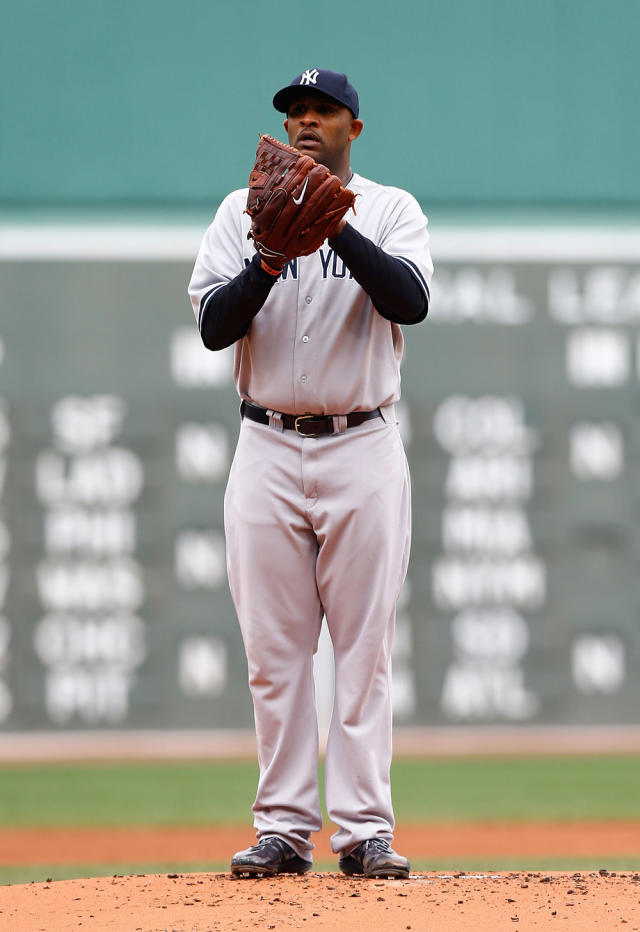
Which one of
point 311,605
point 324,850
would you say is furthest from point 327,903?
point 324,850

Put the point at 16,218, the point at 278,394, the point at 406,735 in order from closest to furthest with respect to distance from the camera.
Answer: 1. the point at 278,394
2. the point at 406,735
3. the point at 16,218

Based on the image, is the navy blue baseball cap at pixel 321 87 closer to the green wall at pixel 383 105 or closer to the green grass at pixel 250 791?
the green grass at pixel 250 791

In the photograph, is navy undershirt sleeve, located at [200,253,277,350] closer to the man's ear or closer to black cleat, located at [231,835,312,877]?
the man's ear

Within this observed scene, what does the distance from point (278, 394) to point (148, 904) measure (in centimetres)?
80

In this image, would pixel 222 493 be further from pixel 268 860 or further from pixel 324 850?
pixel 268 860

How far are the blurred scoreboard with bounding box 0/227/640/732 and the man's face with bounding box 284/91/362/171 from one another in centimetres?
371

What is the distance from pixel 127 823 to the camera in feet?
17.3

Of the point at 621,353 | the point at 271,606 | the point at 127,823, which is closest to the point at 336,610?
the point at 271,606

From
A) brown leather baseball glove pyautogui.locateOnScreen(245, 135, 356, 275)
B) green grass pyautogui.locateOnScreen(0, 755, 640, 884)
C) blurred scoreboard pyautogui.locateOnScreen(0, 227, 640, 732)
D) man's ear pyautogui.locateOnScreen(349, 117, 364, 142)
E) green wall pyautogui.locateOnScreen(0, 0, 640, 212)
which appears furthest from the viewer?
green wall pyautogui.locateOnScreen(0, 0, 640, 212)

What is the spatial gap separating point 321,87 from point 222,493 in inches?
150

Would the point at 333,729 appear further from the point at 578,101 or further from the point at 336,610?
the point at 578,101

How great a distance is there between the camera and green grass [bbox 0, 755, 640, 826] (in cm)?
537

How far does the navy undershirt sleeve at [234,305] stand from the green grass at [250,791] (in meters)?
3.59

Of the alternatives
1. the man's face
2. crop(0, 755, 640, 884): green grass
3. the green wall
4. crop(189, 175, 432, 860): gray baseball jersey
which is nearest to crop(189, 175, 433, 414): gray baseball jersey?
crop(189, 175, 432, 860): gray baseball jersey
